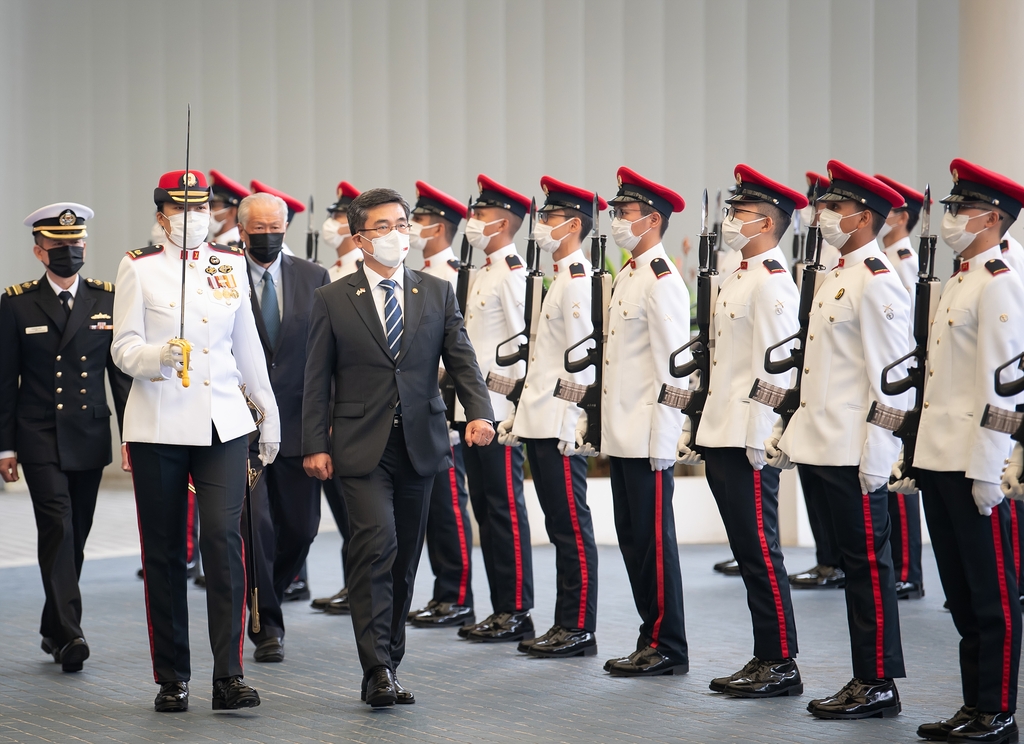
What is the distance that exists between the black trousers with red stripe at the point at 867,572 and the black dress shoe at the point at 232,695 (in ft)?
5.61

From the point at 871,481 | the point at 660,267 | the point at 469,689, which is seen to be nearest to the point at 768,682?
the point at 871,481

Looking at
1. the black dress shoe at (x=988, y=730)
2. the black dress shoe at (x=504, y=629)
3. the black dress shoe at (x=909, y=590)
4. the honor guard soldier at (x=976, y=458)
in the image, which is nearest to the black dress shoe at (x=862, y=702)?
the honor guard soldier at (x=976, y=458)

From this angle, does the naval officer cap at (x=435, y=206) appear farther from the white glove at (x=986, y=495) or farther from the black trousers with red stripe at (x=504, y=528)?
the white glove at (x=986, y=495)

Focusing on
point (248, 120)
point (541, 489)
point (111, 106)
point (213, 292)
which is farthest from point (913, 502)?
point (111, 106)

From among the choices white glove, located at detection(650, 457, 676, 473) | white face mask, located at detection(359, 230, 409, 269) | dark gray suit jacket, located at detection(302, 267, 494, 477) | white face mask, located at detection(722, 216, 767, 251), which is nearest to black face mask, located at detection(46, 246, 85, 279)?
dark gray suit jacket, located at detection(302, 267, 494, 477)

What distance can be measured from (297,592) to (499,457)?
133 cm

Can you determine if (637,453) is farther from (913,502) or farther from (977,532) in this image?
(913,502)

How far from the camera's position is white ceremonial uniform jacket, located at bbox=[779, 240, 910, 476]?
3.66 m

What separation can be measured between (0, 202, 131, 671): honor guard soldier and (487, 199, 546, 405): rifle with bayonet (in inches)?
55.2

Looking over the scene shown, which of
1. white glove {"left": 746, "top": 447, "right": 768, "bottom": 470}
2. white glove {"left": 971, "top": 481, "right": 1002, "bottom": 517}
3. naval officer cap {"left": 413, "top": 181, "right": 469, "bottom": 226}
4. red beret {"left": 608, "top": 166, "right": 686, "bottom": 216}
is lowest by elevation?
white glove {"left": 971, "top": 481, "right": 1002, "bottom": 517}

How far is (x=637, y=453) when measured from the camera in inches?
168

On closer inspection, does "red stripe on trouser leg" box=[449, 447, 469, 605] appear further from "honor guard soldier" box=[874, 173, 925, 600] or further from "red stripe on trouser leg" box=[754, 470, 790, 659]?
"honor guard soldier" box=[874, 173, 925, 600]

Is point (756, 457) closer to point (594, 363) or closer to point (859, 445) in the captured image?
point (859, 445)

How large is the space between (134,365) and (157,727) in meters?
1.00
